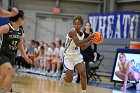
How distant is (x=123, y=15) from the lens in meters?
16.6

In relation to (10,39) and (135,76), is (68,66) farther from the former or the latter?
(135,76)

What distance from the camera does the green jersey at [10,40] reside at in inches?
Answer: 281

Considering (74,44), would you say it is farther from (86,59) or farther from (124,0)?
(124,0)

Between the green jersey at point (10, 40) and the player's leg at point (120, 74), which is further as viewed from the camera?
the player's leg at point (120, 74)

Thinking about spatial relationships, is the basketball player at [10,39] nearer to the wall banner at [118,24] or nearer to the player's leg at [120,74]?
the player's leg at [120,74]

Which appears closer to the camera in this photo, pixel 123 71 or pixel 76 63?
pixel 76 63

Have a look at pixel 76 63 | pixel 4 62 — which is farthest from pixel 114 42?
pixel 4 62

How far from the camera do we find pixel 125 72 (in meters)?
12.3

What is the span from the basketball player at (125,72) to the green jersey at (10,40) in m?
5.38

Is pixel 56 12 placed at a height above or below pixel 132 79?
above

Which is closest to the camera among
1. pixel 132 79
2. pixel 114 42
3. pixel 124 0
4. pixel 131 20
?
pixel 132 79

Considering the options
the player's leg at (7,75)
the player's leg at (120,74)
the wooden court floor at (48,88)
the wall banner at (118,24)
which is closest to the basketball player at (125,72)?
the player's leg at (120,74)

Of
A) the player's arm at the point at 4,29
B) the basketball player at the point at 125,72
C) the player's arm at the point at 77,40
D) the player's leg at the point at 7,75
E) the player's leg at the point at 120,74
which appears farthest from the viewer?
the player's leg at the point at 120,74

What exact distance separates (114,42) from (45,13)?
22.7 feet
